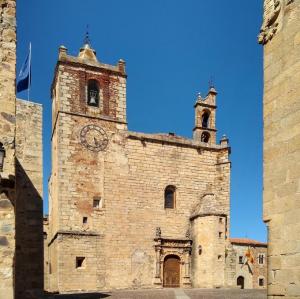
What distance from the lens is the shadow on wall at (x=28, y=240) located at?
32.9 feet

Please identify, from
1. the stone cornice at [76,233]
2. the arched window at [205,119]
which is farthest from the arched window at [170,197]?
the arched window at [205,119]

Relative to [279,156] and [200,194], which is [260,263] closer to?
[200,194]

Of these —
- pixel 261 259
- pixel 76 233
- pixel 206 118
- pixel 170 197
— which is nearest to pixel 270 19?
pixel 76 233

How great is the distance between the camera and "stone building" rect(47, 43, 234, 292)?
19.5 metres

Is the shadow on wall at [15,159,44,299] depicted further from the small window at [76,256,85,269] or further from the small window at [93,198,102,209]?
the small window at [93,198,102,209]

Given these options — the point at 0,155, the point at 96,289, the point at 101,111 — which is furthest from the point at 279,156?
the point at 101,111

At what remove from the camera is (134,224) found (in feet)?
68.0

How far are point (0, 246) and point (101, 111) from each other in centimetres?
1642

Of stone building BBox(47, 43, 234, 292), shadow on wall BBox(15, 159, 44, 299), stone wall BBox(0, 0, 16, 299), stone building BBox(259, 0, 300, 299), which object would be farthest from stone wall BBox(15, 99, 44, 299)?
stone building BBox(47, 43, 234, 292)

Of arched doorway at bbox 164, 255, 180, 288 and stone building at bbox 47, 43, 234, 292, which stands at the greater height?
stone building at bbox 47, 43, 234, 292

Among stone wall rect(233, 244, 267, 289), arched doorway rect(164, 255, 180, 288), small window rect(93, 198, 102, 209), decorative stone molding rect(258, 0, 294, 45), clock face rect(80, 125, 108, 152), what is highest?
clock face rect(80, 125, 108, 152)

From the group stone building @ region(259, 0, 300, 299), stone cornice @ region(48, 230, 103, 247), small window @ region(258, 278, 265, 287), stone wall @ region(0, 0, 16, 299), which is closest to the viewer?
stone building @ region(259, 0, 300, 299)

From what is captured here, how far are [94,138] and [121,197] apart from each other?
3.38 m

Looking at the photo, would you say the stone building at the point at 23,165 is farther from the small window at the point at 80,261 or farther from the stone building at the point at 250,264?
the stone building at the point at 250,264
